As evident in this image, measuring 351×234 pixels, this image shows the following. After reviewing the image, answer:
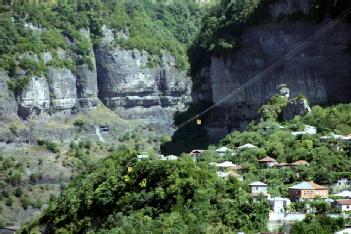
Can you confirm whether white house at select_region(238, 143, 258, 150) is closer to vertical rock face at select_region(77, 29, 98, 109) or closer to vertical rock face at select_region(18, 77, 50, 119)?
vertical rock face at select_region(18, 77, 50, 119)

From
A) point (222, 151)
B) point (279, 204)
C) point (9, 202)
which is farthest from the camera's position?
point (9, 202)

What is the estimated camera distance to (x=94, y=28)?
140 m

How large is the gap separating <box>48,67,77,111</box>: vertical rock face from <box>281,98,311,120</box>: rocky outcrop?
50.1m

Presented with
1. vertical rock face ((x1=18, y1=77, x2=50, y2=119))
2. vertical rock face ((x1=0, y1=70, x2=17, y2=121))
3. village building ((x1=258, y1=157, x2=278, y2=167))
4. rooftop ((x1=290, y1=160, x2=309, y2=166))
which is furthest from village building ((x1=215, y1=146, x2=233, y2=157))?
vertical rock face ((x1=18, y1=77, x2=50, y2=119))

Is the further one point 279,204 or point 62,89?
point 62,89

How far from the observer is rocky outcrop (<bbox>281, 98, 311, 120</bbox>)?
8075 centimetres

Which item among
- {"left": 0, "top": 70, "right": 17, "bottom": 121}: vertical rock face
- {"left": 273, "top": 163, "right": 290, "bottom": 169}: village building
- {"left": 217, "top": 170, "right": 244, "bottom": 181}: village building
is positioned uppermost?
{"left": 0, "top": 70, "right": 17, "bottom": 121}: vertical rock face

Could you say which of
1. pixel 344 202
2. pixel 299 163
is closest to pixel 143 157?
pixel 299 163

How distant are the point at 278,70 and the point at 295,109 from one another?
3.78 metres

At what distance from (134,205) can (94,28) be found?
74503 millimetres

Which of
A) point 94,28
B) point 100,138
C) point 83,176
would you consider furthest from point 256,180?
point 94,28

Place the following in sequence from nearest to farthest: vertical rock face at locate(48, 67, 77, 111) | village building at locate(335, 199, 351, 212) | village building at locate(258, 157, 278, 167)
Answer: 1. village building at locate(335, 199, 351, 212)
2. village building at locate(258, 157, 278, 167)
3. vertical rock face at locate(48, 67, 77, 111)

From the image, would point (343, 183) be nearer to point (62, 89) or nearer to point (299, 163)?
point (299, 163)

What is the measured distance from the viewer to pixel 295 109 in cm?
8144
